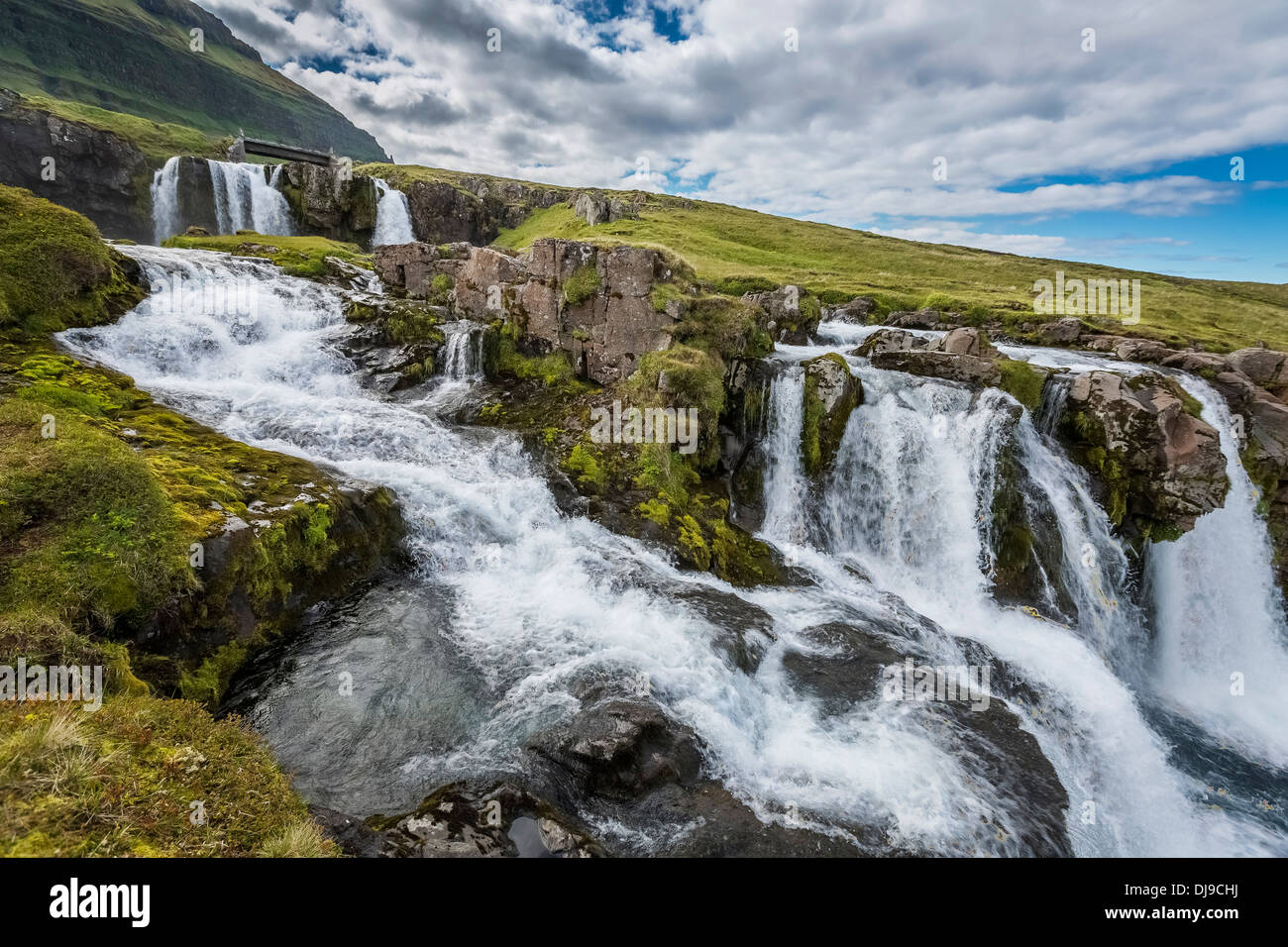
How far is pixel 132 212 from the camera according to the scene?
47969mm

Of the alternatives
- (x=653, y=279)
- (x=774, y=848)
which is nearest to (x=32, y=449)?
(x=774, y=848)

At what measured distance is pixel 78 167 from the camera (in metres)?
46.0

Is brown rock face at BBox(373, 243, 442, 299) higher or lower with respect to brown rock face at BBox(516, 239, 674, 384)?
higher

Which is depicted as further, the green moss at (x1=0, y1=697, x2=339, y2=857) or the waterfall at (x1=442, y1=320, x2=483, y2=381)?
the waterfall at (x1=442, y1=320, x2=483, y2=381)

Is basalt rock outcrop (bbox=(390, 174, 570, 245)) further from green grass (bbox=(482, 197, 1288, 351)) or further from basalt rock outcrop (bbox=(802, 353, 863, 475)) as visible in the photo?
basalt rock outcrop (bbox=(802, 353, 863, 475))

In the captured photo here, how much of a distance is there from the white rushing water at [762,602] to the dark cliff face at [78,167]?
37.0 metres

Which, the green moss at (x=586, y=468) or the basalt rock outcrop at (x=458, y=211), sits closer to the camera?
the green moss at (x=586, y=468)

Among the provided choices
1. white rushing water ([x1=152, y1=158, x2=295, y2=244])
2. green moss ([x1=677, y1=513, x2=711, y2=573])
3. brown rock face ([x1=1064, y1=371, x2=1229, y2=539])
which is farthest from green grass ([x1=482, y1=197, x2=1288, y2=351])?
white rushing water ([x1=152, y1=158, x2=295, y2=244])

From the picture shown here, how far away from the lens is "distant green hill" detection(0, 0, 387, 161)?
10869cm

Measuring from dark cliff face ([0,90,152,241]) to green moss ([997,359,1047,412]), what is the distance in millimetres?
66420

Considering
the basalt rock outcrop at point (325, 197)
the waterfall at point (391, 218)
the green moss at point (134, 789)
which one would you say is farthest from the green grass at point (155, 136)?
the green moss at point (134, 789)

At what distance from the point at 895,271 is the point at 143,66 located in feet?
596

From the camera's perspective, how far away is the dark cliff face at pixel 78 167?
1773 inches

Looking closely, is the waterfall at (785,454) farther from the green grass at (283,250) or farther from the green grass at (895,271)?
the green grass at (283,250)
